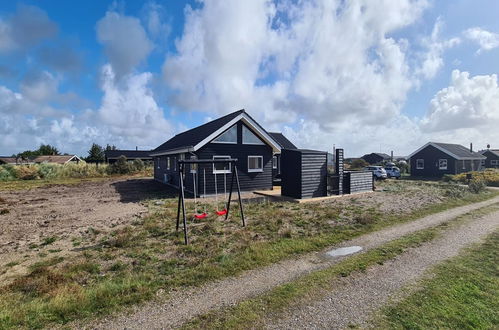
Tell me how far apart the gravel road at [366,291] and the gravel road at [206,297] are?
183mm

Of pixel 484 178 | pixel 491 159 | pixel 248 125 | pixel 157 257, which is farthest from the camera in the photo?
pixel 491 159

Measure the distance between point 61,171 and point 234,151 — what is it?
29275 millimetres

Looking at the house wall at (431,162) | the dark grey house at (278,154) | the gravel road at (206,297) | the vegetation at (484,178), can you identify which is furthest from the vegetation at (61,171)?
the house wall at (431,162)

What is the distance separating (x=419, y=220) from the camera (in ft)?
31.4

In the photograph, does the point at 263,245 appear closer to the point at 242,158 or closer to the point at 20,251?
the point at 20,251

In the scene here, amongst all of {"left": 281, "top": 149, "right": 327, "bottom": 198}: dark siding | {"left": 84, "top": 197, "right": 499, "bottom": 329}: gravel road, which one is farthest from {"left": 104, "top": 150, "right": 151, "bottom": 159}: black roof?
{"left": 84, "top": 197, "right": 499, "bottom": 329}: gravel road

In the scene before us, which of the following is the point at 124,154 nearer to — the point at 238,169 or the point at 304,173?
the point at 238,169

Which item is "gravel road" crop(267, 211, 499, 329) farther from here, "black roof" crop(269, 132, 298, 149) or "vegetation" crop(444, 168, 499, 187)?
"vegetation" crop(444, 168, 499, 187)

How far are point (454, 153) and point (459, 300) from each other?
3751 centimetres

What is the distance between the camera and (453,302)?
4035 mm

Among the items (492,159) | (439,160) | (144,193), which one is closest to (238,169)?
(144,193)

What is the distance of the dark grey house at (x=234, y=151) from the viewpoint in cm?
1548

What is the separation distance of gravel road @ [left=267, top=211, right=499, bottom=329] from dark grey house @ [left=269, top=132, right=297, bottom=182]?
581 inches

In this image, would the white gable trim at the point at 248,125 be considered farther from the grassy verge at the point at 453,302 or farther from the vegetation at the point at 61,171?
the vegetation at the point at 61,171
